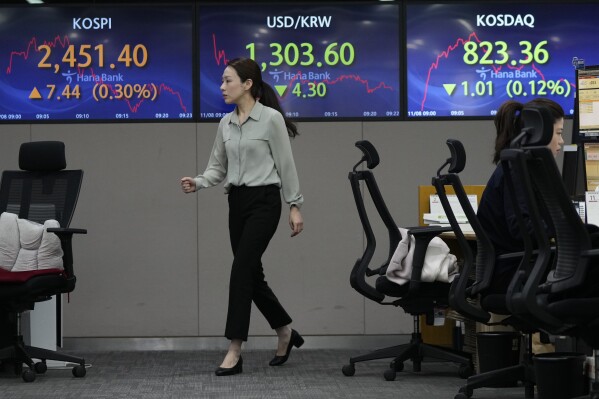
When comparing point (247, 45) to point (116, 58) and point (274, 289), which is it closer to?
point (116, 58)

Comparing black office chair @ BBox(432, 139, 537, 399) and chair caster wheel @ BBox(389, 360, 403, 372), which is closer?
black office chair @ BBox(432, 139, 537, 399)

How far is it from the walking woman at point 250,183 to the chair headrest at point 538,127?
2.03 m

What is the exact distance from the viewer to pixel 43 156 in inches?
212

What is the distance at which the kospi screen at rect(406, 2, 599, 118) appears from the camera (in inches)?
253

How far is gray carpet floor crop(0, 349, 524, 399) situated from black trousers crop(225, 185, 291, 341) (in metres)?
0.31

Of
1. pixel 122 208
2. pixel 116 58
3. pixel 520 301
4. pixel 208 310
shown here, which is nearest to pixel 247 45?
pixel 116 58

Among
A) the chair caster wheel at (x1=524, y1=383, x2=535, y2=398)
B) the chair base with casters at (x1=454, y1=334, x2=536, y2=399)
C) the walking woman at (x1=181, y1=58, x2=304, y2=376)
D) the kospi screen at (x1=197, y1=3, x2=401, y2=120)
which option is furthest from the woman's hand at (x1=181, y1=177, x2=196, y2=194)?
the chair caster wheel at (x1=524, y1=383, x2=535, y2=398)

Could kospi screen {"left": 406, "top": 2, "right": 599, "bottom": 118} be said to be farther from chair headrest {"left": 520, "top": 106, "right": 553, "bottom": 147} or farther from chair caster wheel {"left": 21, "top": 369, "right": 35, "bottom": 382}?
chair headrest {"left": 520, "top": 106, "right": 553, "bottom": 147}

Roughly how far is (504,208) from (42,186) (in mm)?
2571

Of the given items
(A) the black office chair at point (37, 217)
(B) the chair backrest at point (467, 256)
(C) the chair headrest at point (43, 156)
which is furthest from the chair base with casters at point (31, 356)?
(B) the chair backrest at point (467, 256)

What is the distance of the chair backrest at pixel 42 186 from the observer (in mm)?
5359

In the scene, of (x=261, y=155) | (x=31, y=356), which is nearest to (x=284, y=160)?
(x=261, y=155)

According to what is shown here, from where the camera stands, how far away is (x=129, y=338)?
20.9ft

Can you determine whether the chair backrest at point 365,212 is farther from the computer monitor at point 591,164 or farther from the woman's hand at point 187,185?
the computer monitor at point 591,164
